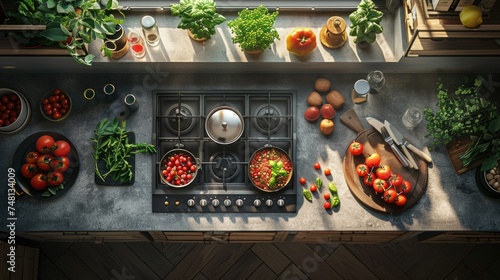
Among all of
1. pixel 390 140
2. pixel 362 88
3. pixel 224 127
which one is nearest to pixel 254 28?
pixel 224 127

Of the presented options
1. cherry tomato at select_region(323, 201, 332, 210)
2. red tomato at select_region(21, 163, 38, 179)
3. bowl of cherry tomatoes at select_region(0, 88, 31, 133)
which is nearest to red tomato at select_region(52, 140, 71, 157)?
red tomato at select_region(21, 163, 38, 179)

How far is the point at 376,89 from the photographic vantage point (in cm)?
226

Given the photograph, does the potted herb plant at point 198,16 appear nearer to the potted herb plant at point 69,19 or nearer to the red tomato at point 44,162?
the potted herb plant at point 69,19

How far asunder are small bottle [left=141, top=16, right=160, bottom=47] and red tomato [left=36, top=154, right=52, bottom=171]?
2.36 ft

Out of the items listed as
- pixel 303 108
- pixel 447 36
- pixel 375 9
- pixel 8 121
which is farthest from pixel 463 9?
pixel 8 121

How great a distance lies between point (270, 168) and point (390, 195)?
22.3 inches

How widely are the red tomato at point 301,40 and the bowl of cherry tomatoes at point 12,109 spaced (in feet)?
4.25

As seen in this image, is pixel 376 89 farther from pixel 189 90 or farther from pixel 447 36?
pixel 189 90

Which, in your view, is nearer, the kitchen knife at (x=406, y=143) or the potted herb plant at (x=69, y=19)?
the potted herb plant at (x=69, y=19)

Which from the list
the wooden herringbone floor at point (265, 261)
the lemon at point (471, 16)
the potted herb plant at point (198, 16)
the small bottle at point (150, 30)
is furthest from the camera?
the wooden herringbone floor at point (265, 261)

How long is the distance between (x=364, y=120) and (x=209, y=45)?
33.0 inches

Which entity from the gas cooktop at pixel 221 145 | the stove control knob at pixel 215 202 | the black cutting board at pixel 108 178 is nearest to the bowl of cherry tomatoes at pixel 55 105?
the black cutting board at pixel 108 178

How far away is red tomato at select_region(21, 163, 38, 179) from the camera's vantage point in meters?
2.18

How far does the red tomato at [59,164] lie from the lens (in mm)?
2186
